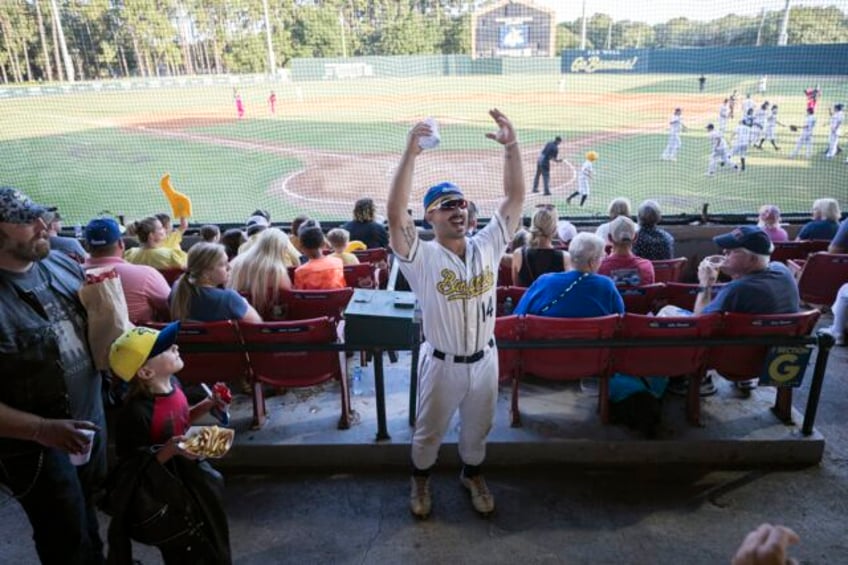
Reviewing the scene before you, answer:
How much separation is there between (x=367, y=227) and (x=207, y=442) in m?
4.64

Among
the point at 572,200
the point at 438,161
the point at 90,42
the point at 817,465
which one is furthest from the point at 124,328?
the point at 90,42

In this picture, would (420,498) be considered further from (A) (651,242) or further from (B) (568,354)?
(A) (651,242)

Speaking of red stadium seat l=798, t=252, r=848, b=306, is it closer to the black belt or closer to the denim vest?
the black belt

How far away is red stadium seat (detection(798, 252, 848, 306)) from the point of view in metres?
5.59

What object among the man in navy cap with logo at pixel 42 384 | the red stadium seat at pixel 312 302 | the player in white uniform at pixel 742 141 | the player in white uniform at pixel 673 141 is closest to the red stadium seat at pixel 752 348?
the red stadium seat at pixel 312 302

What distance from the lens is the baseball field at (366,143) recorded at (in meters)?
13.7

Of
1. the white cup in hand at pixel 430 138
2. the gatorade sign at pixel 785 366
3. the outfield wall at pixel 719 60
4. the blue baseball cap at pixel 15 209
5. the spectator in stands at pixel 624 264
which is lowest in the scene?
the gatorade sign at pixel 785 366

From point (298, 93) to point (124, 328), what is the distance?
32706 millimetres

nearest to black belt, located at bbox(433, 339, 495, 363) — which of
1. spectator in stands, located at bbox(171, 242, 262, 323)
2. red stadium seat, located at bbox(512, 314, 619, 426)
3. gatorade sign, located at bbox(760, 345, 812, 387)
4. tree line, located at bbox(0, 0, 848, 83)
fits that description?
red stadium seat, located at bbox(512, 314, 619, 426)

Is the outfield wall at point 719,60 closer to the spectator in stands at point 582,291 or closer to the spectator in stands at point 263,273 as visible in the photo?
the spectator in stands at point 582,291

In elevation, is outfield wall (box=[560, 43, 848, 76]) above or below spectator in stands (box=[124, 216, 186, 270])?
above

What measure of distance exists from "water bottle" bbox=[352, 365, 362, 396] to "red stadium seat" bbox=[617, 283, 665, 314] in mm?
2046

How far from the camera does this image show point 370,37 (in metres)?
23.2

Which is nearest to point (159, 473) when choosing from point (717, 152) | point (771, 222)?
point (771, 222)
